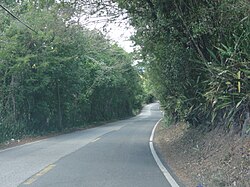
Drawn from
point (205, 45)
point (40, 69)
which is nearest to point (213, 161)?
point (205, 45)

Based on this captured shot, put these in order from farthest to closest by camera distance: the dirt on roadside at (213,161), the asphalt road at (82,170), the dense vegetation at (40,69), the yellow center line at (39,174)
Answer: the dense vegetation at (40,69) < the yellow center line at (39,174) < the asphalt road at (82,170) < the dirt on roadside at (213,161)

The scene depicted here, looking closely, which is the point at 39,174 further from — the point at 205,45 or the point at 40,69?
the point at 40,69

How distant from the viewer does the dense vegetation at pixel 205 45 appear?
9.73m

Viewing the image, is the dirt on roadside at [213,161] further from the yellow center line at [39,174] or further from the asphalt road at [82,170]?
the yellow center line at [39,174]

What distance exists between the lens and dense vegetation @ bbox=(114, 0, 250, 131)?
9.73m

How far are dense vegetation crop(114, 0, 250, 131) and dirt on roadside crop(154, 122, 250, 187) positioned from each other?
61cm

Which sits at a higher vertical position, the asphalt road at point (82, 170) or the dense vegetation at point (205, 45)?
the dense vegetation at point (205, 45)

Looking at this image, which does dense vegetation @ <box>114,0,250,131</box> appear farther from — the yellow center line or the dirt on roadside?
the yellow center line

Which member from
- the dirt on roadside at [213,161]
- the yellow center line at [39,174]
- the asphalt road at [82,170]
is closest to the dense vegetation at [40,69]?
the asphalt road at [82,170]

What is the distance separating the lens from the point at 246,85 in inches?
373

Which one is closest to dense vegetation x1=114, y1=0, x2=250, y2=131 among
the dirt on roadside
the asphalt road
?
the dirt on roadside

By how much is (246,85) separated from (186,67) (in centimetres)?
555

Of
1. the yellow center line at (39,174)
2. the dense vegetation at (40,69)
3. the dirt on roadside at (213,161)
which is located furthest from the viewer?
the dense vegetation at (40,69)

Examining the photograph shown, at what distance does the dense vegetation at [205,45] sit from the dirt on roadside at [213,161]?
2.02 feet
